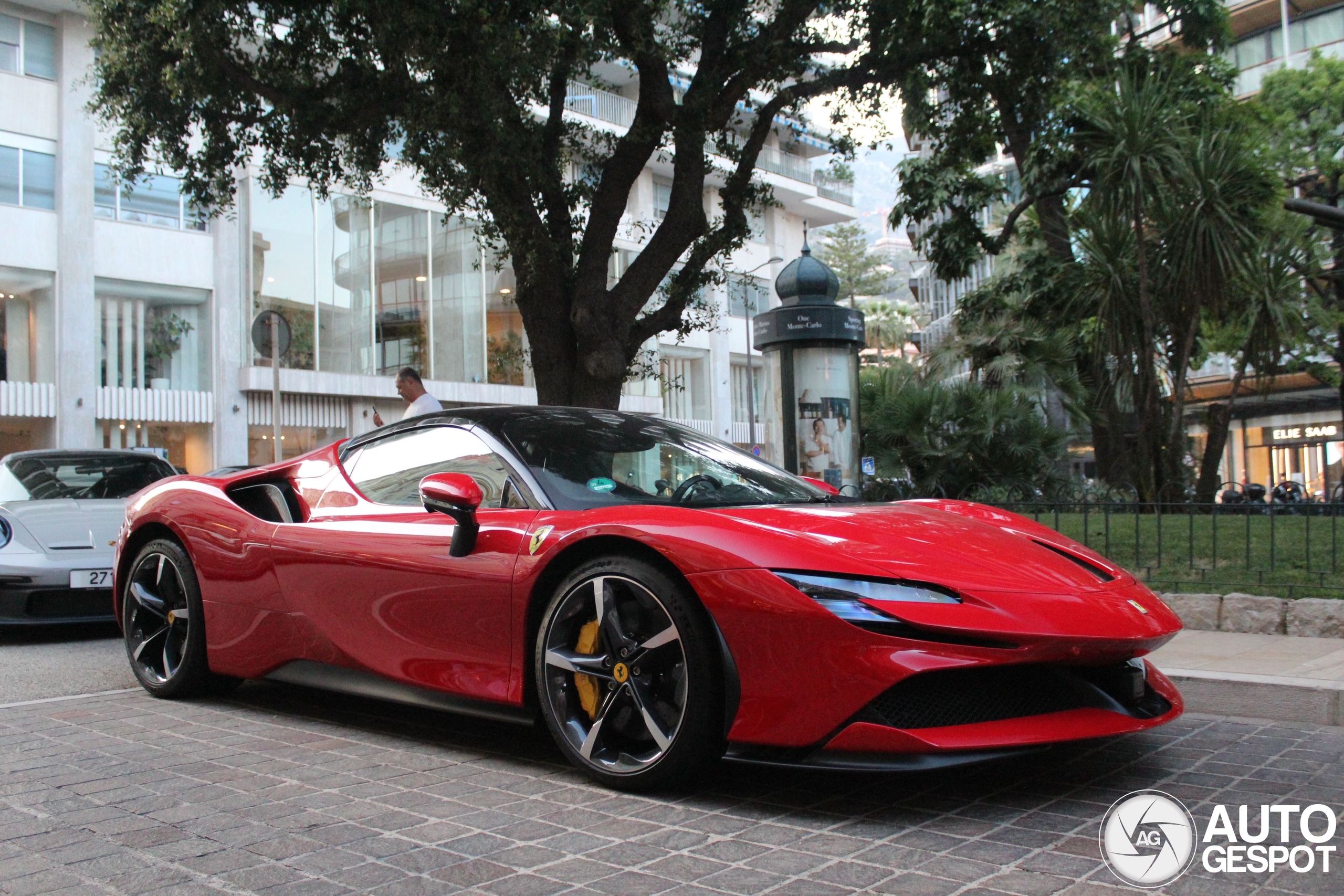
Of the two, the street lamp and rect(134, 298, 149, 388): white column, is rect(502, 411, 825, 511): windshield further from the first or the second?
the street lamp

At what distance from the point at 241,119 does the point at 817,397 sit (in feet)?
24.0

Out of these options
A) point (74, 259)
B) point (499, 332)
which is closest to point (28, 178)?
point (74, 259)

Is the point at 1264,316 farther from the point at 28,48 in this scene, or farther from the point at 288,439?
the point at 28,48

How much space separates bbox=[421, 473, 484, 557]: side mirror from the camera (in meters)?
3.54

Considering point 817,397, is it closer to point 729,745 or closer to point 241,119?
point 241,119

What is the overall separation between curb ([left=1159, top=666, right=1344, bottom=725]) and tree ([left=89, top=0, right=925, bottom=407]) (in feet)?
23.0

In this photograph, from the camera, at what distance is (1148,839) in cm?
274

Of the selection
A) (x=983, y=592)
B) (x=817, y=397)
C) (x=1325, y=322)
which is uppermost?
(x=1325, y=322)

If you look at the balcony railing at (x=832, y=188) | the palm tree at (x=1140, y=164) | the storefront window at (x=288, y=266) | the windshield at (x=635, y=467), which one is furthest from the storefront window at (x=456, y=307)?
the windshield at (x=635, y=467)

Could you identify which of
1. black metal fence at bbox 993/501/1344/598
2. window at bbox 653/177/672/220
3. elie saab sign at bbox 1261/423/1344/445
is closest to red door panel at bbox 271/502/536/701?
black metal fence at bbox 993/501/1344/598

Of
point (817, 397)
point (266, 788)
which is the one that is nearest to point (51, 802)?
point (266, 788)

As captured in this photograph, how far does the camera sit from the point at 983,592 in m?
2.96

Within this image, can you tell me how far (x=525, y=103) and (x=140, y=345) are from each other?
60.5 ft

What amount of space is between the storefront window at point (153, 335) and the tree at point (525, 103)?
14254mm
